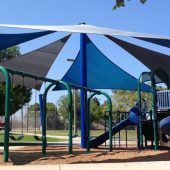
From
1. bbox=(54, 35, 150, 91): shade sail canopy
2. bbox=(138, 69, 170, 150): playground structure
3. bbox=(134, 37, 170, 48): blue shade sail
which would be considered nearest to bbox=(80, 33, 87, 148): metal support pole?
bbox=(54, 35, 150, 91): shade sail canopy

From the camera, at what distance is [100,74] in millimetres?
18688

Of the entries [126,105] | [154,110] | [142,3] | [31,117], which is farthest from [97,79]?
[126,105]

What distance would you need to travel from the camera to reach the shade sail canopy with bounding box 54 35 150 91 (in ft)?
58.4

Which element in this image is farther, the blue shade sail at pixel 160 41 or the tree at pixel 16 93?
the tree at pixel 16 93

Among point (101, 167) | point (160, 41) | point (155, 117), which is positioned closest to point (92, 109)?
point (155, 117)

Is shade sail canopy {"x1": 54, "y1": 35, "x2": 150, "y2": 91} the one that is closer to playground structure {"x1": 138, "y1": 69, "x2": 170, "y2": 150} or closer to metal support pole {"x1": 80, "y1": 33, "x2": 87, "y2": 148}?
metal support pole {"x1": 80, "y1": 33, "x2": 87, "y2": 148}

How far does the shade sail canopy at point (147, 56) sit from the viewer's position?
51.2ft

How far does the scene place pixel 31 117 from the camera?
186ft

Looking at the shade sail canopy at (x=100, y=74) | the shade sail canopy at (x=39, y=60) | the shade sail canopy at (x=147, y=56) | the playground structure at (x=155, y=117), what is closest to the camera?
the playground structure at (x=155, y=117)

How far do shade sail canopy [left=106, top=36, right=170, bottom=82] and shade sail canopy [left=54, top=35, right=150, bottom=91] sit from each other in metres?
1.63

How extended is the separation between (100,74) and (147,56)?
2886 mm

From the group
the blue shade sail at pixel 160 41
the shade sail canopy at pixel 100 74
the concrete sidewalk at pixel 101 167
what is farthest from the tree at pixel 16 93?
A: the concrete sidewalk at pixel 101 167

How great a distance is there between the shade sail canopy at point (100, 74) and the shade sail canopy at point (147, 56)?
1629 millimetres

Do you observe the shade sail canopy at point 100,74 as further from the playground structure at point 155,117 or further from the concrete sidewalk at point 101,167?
the concrete sidewalk at point 101,167
